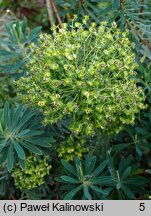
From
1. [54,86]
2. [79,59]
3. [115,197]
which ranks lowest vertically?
[115,197]

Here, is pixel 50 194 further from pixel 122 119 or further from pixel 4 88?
pixel 4 88

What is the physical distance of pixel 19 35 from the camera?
246cm

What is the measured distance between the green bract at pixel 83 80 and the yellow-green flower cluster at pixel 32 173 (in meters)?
0.33

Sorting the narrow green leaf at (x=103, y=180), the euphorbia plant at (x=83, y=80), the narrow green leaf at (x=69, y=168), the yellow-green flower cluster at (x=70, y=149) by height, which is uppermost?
the euphorbia plant at (x=83, y=80)

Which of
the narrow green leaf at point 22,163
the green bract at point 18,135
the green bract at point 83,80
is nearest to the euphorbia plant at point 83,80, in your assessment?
the green bract at point 83,80

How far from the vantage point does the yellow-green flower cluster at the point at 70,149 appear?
202 centimetres

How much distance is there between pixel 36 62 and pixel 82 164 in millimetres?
572

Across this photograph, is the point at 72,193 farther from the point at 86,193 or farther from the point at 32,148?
the point at 32,148

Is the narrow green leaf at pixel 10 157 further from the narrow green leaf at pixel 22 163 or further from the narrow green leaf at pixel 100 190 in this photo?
the narrow green leaf at pixel 100 190

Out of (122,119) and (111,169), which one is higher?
(122,119)

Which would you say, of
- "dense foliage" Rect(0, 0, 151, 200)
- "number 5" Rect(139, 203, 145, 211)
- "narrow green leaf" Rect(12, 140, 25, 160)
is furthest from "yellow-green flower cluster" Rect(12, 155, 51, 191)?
"number 5" Rect(139, 203, 145, 211)

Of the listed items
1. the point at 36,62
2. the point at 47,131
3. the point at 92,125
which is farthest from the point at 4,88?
the point at 92,125

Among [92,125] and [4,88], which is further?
[4,88]

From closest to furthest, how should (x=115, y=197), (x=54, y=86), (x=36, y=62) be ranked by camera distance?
1. (x=54, y=86)
2. (x=36, y=62)
3. (x=115, y=197)
